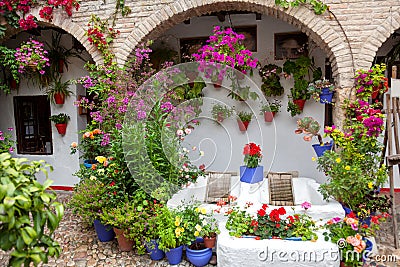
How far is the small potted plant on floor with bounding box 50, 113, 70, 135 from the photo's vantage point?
623 cm

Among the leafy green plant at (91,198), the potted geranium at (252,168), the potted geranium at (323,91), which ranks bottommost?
the leafy green plant at (91,198)

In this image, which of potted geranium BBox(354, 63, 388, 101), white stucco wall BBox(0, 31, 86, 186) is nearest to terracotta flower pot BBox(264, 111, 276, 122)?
potted geranium BBox(354, 63, 388, 101)

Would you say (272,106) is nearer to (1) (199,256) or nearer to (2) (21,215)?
(1) (199,256)

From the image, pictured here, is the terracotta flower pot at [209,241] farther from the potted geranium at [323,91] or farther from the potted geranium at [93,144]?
the potted geranium at [323,91]

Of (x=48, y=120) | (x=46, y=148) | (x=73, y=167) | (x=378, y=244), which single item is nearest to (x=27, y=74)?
(x=48, y=120)

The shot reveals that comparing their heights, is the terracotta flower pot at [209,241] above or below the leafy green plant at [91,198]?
below

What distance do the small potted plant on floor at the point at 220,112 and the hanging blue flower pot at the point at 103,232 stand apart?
2827 millimetres

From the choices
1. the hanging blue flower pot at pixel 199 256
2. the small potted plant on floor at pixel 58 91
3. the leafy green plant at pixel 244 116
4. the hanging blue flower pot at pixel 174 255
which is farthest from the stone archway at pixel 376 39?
the small potted plant on floor at pixel 58 91

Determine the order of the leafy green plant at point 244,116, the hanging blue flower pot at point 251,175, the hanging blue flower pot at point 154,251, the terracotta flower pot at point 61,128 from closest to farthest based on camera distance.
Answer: the hanging blue flower pot at point 154,251
the hanging blue flower pot at point 251,175
the leafy green plant at point 244,116
the terracotta flower pot at point 61,128

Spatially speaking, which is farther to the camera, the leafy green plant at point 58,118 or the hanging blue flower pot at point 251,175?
the leafy green plant at point 58,118

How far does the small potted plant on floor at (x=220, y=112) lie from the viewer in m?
5.96

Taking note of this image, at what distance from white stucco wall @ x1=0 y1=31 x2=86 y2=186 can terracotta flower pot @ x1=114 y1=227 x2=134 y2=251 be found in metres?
3.05

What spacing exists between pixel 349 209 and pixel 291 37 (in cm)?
316

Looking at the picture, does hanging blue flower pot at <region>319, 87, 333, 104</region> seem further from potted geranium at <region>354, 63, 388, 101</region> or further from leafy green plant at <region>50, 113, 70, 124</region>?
leafy green plant at <region>50, 113, 70, 124</region>
